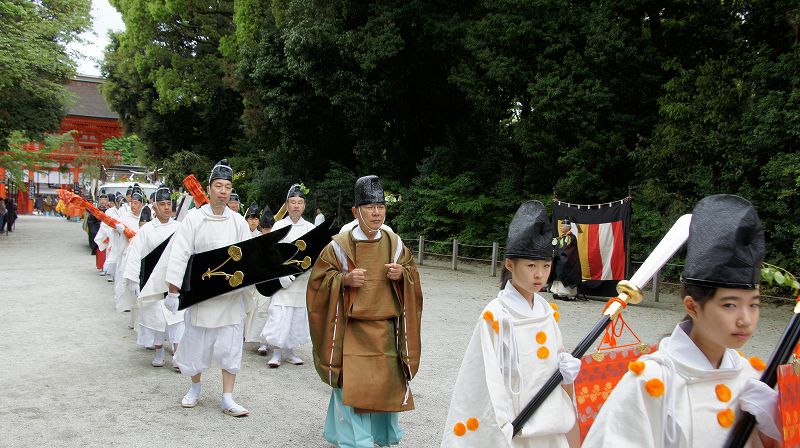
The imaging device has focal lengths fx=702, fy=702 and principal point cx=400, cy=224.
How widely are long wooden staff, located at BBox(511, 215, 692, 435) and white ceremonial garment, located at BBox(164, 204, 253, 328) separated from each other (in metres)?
3.44

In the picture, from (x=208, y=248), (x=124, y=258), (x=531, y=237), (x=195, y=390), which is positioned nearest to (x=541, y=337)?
(x=531, y=237)

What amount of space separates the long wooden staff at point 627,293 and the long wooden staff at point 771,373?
644 millimetres

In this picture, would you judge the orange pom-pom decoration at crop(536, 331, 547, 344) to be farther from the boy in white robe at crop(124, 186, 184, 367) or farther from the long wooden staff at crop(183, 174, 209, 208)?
the boy in white robe at crop(124, 186, 184, 367)

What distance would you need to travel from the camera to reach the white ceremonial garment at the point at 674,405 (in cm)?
222

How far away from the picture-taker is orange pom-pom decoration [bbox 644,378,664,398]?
2205 mm

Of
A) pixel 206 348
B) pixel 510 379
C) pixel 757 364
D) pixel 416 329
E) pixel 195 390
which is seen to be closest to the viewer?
pixel 757 364

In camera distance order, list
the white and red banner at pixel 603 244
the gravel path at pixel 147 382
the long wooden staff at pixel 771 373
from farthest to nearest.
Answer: the white and red banner at pixel 603 244 → the gravel path at pixel 147 382 → the long wooden staff at pixel 771 373

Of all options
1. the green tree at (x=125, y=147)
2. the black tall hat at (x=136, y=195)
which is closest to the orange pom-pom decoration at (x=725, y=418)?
the black tall hat at (x=136, y=195)

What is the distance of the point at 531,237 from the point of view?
138 inches

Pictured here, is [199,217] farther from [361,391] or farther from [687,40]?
[687,40]

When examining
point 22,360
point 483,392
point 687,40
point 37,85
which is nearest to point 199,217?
point 22,360

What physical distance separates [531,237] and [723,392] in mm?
1392

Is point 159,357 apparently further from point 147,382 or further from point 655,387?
point 655,387

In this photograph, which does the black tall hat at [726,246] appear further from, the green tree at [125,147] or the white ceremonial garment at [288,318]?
the green tree at [125,147]
